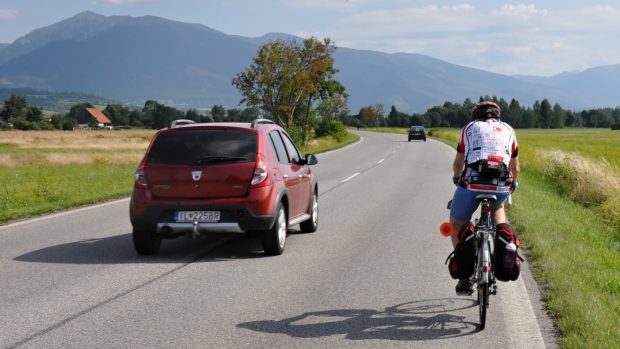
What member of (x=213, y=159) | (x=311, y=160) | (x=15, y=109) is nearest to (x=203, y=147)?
(x=213, y=159)

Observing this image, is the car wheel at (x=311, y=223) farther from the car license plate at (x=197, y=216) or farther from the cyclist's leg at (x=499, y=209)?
the cyclist's leg at (x=499, y=209)

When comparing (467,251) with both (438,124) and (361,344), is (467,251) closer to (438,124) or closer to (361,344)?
(361,344)

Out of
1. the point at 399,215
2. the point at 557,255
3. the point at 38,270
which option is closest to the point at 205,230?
the point at 38,270

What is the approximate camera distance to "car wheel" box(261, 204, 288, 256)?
862cm

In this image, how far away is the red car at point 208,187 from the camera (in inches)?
331

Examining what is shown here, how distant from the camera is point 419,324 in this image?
5613mm

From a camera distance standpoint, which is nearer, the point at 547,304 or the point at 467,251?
the point at 467,251

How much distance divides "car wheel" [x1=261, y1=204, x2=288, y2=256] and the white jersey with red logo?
3251 millimetres

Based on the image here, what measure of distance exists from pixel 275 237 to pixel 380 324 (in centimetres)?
325

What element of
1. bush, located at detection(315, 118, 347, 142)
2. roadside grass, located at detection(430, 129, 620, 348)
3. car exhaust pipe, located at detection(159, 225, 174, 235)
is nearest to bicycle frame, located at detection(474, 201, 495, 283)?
roadside grass, located at detection(430, 129, 620, 348)

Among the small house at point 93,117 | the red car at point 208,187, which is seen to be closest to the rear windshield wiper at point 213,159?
the red car at point 208,187

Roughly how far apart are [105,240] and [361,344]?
5.86 m

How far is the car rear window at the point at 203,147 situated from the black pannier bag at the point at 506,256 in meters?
3.77

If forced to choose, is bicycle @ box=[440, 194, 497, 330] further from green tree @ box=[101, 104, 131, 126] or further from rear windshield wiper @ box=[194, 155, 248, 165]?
green tree @ box=[101, 104, 131, 126]
